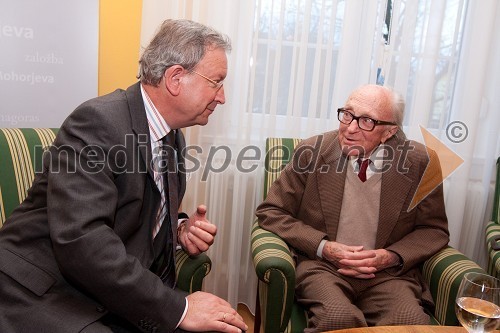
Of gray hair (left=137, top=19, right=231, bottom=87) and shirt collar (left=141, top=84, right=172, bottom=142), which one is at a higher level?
gray hair (left=137, top=19, right=231, bottom=87)

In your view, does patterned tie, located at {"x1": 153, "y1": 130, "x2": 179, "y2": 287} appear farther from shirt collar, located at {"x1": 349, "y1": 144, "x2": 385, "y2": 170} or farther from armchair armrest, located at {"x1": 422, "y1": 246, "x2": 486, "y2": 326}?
armchair armrest, located at {"x1": 422, "y1": 246, "x2": 486, "y2": 326}

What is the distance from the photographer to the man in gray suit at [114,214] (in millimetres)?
1117

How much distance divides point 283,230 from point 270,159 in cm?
44

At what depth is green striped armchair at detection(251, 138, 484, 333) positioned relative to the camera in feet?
5.30

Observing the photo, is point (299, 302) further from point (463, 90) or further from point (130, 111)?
point (463, 90)

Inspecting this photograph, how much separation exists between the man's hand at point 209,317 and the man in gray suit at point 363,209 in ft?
1.63

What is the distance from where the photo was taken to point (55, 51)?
Result: 2.19 m

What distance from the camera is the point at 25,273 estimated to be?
1174mm

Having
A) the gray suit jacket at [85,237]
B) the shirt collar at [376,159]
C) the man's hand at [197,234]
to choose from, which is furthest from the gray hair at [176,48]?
the shirt collar at [376,159]

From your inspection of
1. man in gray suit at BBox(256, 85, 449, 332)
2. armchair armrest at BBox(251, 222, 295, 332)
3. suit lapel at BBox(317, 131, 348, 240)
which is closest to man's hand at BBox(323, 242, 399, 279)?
man in gray suit at BBox(256, 85, 449, 332)

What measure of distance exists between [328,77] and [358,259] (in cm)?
98

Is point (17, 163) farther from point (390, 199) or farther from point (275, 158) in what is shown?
point (390, 199)

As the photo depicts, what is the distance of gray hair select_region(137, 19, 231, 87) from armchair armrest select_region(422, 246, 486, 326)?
1.18m

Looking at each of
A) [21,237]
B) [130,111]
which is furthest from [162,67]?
[21,237]
